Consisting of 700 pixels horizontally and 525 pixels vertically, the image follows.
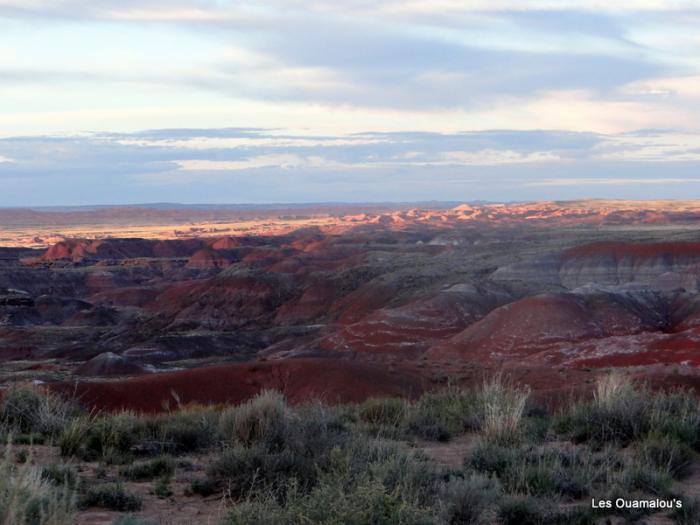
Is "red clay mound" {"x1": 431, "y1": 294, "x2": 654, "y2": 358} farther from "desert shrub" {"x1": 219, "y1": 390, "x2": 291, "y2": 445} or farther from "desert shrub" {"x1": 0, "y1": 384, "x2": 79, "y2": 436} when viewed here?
"desert shrub" {"x1": 219, "y1": 390, "x2": 291, "y2": 445}

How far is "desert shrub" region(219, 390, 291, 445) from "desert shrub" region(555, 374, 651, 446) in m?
3.53

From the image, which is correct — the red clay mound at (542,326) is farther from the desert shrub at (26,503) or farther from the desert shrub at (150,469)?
the desert shrub at (26,503)

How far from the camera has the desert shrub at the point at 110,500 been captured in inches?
283

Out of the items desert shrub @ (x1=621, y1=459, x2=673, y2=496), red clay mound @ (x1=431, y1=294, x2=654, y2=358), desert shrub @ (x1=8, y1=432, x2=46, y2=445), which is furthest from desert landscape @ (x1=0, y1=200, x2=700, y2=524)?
desert shrub @ (x1=8, y1=432, x2=46, y2=445)

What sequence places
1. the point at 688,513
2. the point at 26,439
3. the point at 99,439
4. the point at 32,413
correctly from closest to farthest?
the point at 688,513 → the point at 99,439 → the point at 26,439 → the point at 32,413

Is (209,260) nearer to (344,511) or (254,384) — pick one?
(254,384)

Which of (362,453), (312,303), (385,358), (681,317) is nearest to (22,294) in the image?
(312,303)

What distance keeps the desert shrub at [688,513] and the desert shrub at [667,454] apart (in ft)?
3.83

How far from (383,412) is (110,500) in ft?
17.6

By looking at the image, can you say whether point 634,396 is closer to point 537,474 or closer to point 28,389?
point 537,474

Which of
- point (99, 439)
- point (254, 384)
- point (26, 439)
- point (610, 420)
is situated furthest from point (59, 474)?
point (254, 384)

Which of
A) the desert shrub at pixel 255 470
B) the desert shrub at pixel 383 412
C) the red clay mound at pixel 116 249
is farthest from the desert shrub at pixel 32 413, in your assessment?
the red clay mound at pixel 116 249

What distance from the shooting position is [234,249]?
4382 inches

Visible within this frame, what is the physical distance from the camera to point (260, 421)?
862cm
